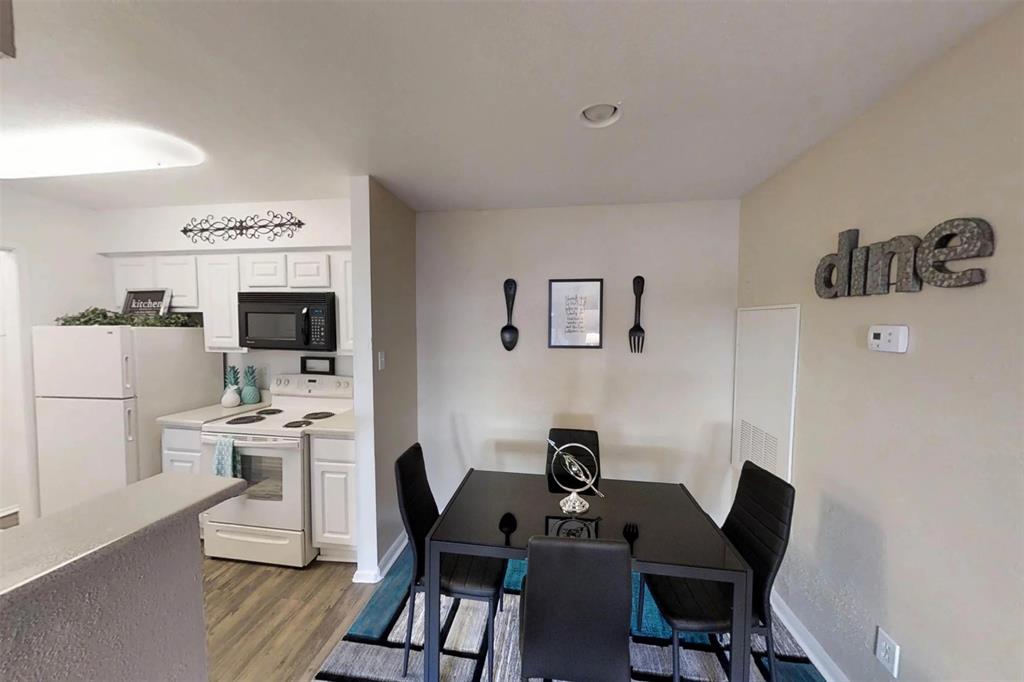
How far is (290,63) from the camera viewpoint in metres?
1.24

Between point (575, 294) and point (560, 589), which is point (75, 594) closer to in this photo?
point (560, 589)

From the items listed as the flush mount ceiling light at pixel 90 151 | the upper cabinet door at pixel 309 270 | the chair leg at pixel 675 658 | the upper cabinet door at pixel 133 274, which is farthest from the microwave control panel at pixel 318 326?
the chair leg at pixel 675 658

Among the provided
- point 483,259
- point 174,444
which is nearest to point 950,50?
point 483,259

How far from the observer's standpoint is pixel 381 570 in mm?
2299

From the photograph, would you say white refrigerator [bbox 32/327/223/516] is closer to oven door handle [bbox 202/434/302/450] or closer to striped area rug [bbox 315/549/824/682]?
oven door handle [bbox 202/434/302/450]

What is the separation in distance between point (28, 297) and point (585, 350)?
386 cm

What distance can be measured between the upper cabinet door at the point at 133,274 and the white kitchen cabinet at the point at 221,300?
468mm

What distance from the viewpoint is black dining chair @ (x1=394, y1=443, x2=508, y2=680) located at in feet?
5.11

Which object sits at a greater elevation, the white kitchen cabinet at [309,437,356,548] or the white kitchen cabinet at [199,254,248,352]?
the white kitchen cabinet at [199,254,248,352]

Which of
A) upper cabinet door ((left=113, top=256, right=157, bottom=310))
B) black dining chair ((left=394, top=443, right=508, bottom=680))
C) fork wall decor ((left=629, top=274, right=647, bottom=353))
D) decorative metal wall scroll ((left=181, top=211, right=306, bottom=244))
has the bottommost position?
black dining chair ((left=394, top=443, right=508, bottom=680))

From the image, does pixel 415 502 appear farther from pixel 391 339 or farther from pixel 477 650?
pixel 391 339

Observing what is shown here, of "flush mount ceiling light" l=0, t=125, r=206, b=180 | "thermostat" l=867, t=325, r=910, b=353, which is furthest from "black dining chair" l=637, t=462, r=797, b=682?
"flush mount ceiling light" l=0, t=125, r=206, b=180

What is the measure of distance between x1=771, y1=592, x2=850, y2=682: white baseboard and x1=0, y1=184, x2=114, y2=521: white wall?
4.75 meters

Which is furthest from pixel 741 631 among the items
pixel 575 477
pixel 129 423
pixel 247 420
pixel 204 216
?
pixel 204 216
